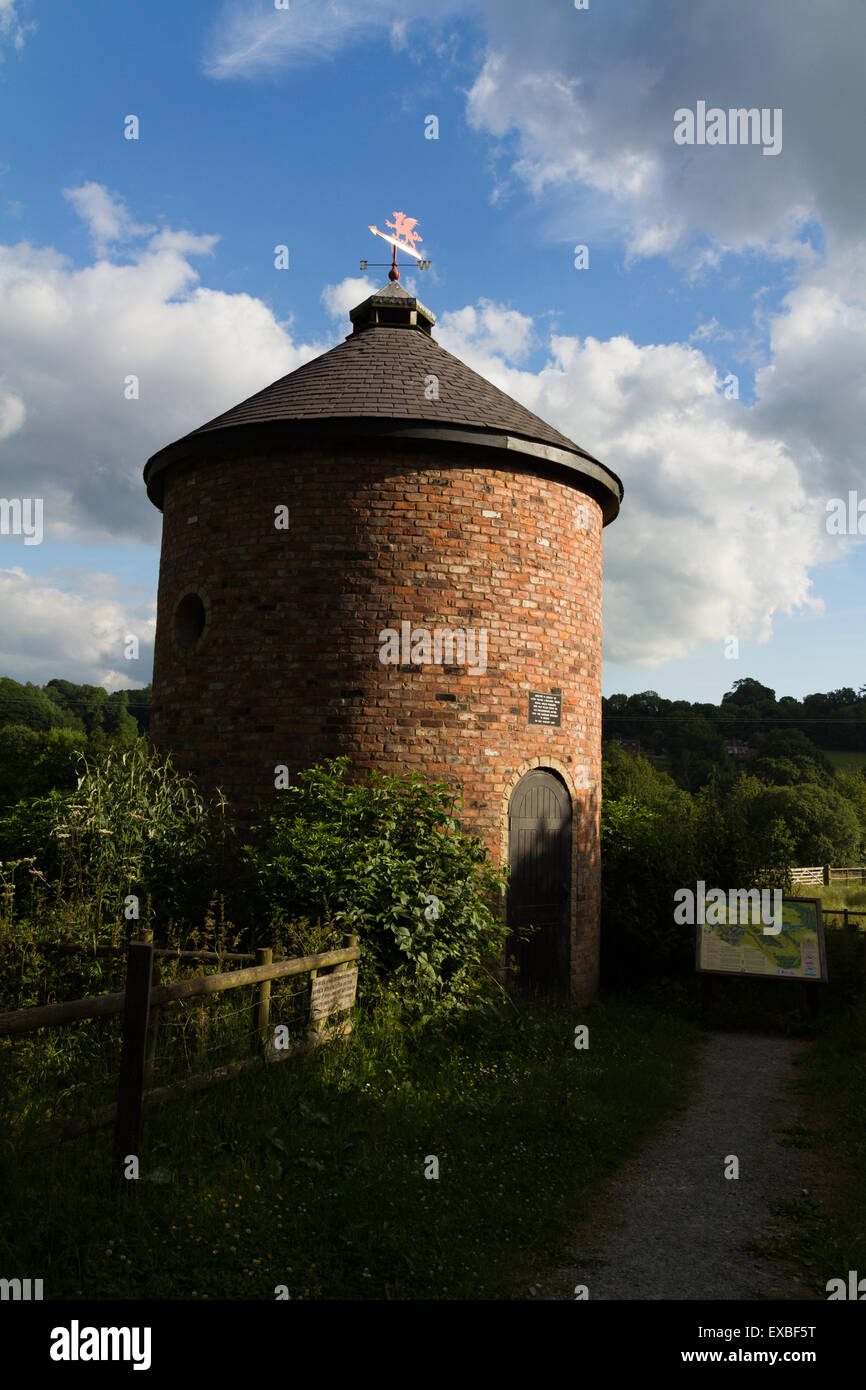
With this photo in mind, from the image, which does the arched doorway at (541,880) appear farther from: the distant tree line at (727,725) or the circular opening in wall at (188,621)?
the distant tree line at (727,725)

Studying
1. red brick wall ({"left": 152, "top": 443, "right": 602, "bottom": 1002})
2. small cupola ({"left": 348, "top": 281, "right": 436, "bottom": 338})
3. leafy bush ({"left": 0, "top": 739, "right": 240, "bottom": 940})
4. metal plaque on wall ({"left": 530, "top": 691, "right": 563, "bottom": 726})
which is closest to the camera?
leafy bush ({"left": 0, "top": 739, "right": 240, "bottom": 940})

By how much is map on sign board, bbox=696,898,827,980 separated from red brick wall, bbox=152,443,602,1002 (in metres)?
1.92

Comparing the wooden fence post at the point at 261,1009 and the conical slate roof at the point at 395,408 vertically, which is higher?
the conical slate roof at the point at 395,408

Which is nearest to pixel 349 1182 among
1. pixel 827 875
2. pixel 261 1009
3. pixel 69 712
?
pixel 261 1009

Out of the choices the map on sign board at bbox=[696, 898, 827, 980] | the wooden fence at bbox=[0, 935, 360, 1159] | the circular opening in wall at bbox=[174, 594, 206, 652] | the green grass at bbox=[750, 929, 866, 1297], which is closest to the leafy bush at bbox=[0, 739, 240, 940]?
the circular opening in wall at bbox=[174, 594, 206, 652]

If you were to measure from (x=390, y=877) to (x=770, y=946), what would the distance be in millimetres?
5908

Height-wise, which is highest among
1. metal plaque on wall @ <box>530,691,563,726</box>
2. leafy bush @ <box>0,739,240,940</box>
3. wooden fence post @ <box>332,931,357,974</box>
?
metal plaque on wall @ <box>530,691,563,726</box>

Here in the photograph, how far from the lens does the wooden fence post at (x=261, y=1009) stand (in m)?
6.26

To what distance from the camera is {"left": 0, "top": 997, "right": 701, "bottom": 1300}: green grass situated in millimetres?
3971

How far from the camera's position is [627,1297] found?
4.32 metres

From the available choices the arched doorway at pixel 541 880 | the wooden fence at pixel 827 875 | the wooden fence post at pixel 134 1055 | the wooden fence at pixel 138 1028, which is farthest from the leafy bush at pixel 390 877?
the wooden fence at pixel 827 875

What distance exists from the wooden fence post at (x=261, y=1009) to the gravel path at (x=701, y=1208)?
2470 mm

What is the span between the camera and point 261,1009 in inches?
248

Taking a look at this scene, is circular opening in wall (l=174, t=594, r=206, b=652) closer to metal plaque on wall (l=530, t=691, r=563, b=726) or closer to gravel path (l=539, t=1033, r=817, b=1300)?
metal plaque on wall (l=530, t=691, r=563, b=726)
